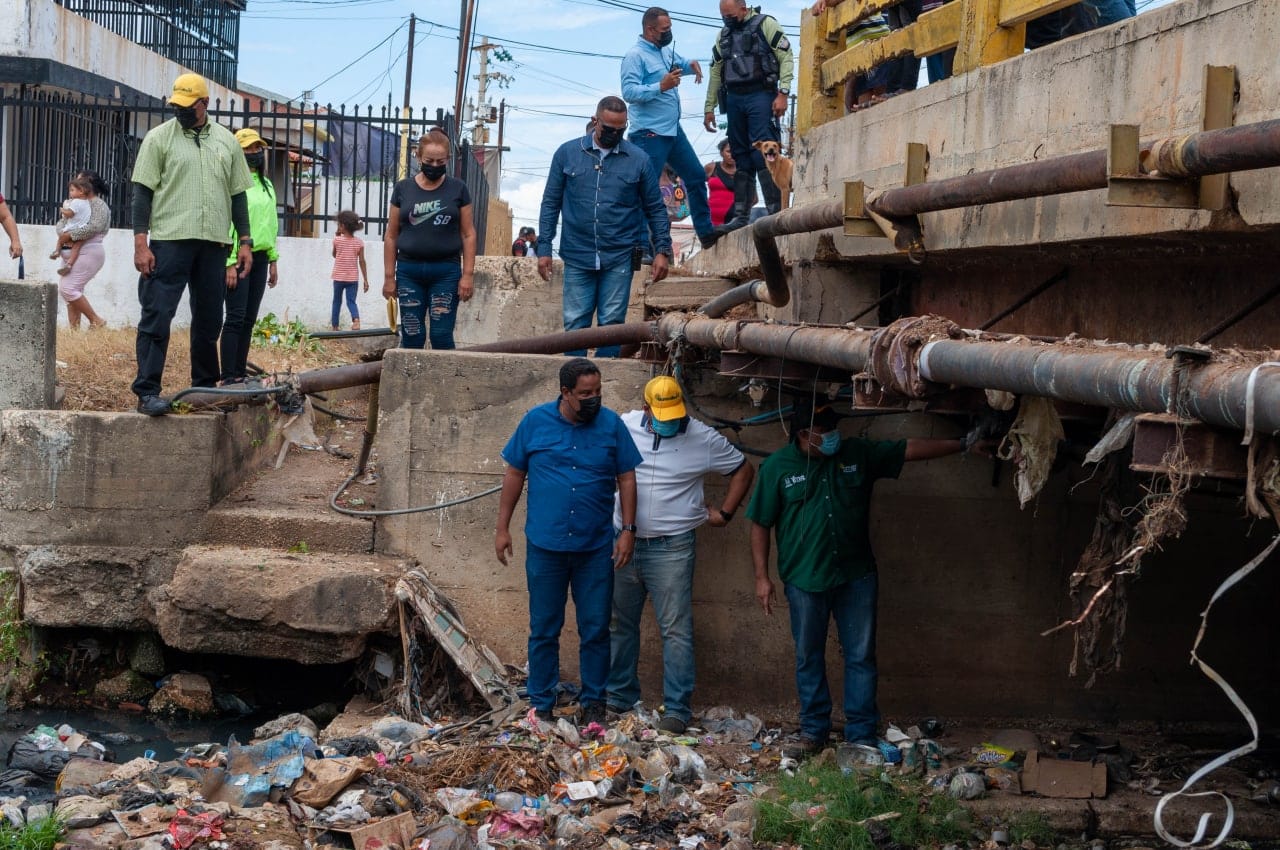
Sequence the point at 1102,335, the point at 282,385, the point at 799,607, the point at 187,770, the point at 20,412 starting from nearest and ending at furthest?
the point at 1102,335 < the point at 187,770 < the point at 799,607 < the point at 20,412 < the point at 282,385

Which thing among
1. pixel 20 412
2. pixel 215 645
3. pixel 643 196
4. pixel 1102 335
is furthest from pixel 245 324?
pixel 1102 335

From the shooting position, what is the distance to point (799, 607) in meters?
7.21

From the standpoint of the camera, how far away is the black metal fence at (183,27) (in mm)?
18641

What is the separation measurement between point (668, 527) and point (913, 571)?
1.72m

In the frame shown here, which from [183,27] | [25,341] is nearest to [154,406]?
[25,341]

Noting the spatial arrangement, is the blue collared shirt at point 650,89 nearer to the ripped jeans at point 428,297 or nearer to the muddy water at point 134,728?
the ripped jeans at point 428,297

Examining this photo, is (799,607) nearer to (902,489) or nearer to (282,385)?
(902,489)

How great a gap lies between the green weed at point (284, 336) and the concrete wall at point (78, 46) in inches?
234

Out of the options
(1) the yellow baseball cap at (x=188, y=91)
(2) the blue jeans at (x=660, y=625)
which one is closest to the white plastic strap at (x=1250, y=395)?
(2) the blue jeans at (x=660, y=625)

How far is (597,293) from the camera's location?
8.76 meters

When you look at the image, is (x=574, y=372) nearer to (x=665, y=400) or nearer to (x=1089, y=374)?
(x=665, y=400)

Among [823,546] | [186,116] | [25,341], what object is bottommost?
[823,546]

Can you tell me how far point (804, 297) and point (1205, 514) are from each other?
2.88 meters

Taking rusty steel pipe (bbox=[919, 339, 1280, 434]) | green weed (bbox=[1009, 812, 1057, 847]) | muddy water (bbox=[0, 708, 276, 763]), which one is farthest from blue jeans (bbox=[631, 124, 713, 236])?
rusty steel pipe (bbox=[919, 339, 1280, 434])
